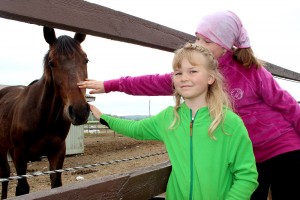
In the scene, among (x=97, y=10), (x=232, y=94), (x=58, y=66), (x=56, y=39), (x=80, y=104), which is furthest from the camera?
(x=56, y=39)

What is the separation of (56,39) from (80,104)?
1012mm

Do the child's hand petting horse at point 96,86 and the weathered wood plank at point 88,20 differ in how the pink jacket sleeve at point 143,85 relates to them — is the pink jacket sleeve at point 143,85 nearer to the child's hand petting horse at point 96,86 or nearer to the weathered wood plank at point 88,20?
the child's hand petting horse at point 96,86

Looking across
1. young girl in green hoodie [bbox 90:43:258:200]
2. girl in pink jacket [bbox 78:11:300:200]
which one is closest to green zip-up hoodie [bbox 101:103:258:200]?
young girl in green hoodie [bbox 90:43:258:200]

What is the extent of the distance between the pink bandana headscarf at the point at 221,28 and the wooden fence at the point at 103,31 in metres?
0.26

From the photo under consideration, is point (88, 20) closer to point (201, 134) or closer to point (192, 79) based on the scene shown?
point (192, 79)

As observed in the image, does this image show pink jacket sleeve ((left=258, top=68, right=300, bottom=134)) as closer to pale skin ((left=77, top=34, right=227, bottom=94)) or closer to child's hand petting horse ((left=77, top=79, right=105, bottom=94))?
pale skin ((left=77, top=34, right=227, bottom=94))

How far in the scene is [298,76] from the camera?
4.48 meters

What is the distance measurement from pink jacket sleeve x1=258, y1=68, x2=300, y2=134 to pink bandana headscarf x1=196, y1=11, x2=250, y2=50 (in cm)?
26

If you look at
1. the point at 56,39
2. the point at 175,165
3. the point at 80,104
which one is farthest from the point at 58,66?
the point at 175,165

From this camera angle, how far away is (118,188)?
4.99 feet

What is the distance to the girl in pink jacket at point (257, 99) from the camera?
1.95 metres

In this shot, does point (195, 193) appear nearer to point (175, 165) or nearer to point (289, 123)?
point (175, 165)

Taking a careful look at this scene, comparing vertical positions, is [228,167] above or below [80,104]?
below

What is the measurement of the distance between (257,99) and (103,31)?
41.0 inches
